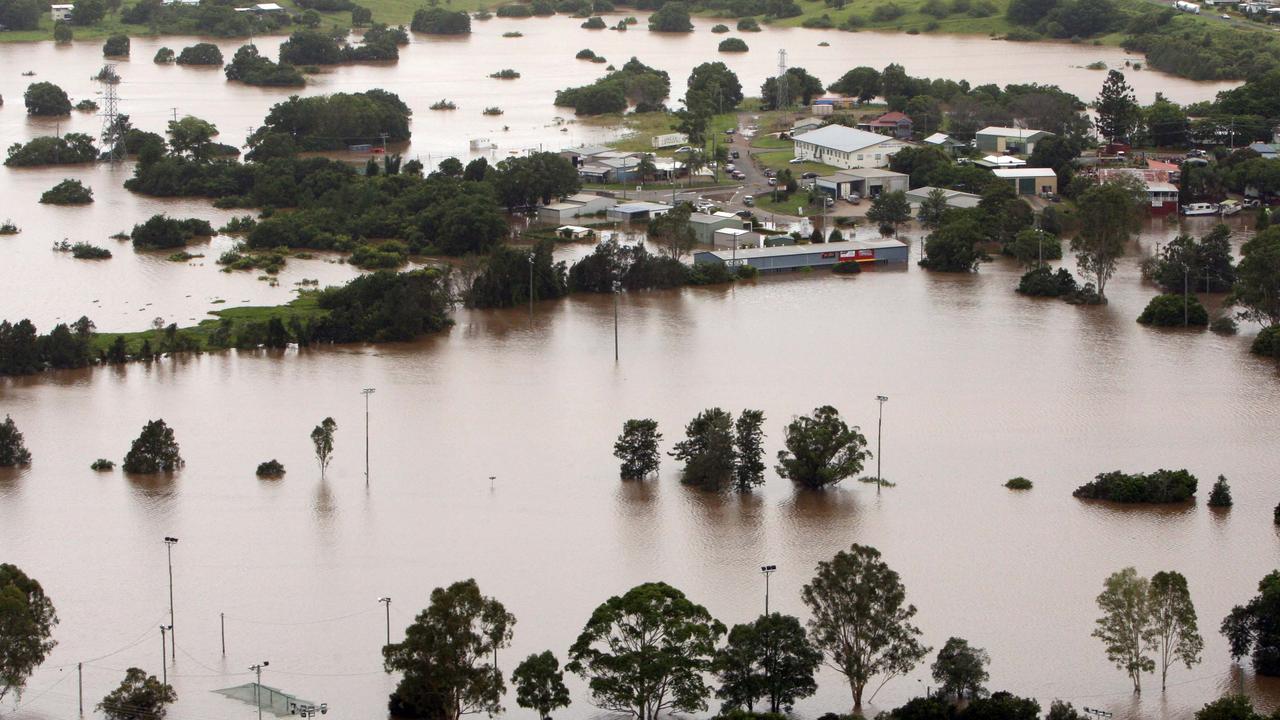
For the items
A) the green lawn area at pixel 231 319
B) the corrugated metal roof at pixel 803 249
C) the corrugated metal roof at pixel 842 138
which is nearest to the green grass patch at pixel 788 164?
the corrugated metal roof at pixel 842 138

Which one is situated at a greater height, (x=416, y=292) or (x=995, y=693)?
(x=416, y=292)

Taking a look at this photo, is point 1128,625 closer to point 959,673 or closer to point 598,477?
point 959,673

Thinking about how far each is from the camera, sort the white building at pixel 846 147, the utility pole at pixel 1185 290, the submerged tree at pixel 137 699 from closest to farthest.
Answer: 1. the submerged tree at pixel 137 699
2. the utility pole at pixel 1185 290
3. the white building at pixel 846 147

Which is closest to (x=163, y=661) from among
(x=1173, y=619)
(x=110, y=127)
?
(x=1173, y=619)

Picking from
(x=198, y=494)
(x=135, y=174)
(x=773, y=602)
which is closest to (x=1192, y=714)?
(x=773, y=602)

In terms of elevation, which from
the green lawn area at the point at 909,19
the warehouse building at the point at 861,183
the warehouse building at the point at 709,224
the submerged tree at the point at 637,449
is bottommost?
the submerged tree at the point at 637,449

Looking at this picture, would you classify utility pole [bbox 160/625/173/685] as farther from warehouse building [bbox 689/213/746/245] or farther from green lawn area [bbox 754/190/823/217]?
green lawn area [bbox 754/190/823/217]

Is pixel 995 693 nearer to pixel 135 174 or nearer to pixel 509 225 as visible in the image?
pixel 509 225

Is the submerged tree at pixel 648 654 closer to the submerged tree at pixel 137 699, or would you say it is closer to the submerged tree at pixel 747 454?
the submerged tree at pixel 137 699
